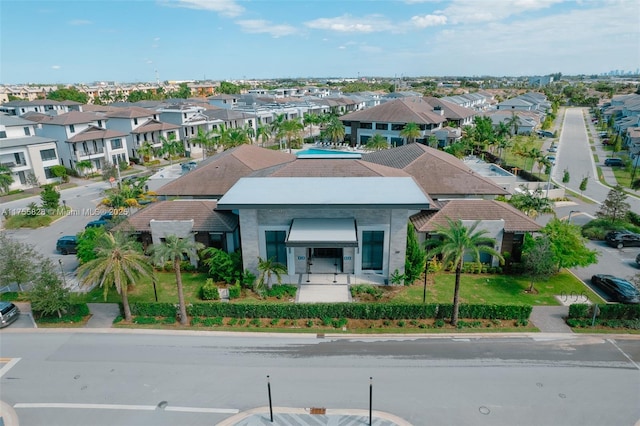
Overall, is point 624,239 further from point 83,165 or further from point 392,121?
point 83,165

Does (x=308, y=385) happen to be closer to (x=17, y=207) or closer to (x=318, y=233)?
(x=318, y=233)

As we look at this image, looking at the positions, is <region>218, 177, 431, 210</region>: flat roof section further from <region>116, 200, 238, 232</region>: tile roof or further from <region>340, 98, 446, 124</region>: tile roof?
<region>340, 98, 446, 124</region>: tile roof

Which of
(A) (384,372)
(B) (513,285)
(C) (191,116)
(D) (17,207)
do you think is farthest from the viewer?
(C) (191,116)

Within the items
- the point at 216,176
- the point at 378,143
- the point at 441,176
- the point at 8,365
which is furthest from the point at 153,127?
the point at 8,365

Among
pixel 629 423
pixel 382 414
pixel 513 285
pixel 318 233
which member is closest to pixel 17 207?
pixel 318 233

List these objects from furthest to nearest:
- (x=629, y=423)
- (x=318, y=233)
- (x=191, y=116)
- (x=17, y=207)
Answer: (x=191, y=116)
(x=17, y=207)
(x=318, y=233)
(x=629, y=423)

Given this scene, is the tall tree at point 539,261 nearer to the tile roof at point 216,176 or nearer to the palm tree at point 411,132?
the tile roof at point 216,176
